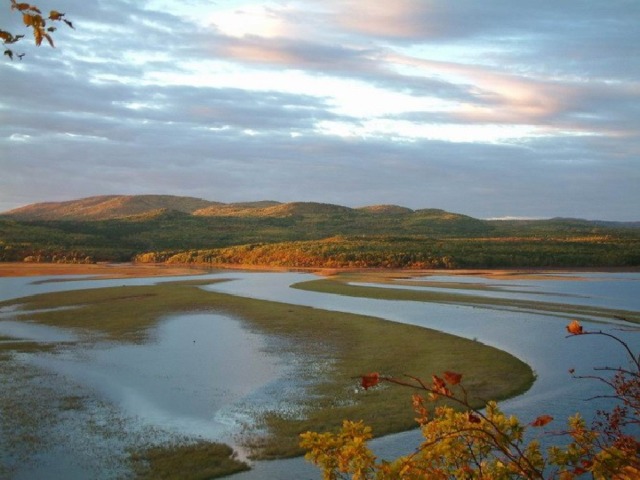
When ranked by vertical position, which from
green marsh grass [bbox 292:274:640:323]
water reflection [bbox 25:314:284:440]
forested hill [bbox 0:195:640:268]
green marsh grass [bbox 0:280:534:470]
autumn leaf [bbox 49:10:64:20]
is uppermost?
autumn leaf [bbox 49:10:64:20]

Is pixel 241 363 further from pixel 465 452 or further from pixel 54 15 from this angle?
pixel 54 15

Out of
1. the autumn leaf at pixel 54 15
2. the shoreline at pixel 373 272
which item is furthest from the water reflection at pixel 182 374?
the shoreline at pixel 373 272

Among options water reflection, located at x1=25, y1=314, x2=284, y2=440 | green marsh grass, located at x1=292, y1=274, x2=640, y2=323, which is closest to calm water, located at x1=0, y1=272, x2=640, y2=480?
water reflection, located at x1=25, y1=314, x2=284, y2=440

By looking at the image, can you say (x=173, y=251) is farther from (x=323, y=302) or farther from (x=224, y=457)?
(x=224, y=457)

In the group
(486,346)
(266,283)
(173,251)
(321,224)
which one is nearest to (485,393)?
(486,346)

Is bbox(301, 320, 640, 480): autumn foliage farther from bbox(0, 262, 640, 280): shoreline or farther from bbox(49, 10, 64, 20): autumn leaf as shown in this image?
bbox(0, 262, 640, 280): shoreline

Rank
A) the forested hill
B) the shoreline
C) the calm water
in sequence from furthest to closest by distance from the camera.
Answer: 1. the forested hill
2. the shoreline
3. the calm water

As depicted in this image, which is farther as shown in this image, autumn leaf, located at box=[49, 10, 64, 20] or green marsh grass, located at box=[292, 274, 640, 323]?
green marsh grass, located at box=[292, 274, 640, 323]

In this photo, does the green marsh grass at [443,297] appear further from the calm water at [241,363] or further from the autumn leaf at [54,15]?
the autumn leaf at [54,15]

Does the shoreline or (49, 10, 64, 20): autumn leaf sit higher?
(49, 10, 64, 20): autumn leaf

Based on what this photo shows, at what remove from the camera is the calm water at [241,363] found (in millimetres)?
17688

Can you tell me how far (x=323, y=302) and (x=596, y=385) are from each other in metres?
23.6

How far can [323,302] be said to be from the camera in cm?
4266

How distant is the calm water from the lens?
17688mm
